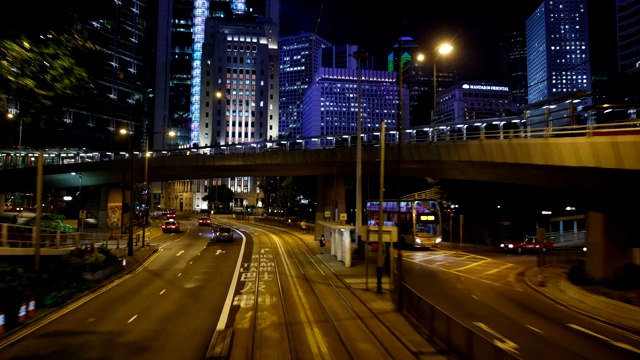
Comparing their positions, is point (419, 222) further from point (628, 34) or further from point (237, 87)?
point (237, 87)

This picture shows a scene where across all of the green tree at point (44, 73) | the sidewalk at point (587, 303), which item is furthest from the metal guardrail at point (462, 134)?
the green tree at point (44, 73)

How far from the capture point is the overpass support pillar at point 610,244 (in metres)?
22.4

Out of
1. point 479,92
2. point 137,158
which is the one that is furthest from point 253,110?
point 137,158

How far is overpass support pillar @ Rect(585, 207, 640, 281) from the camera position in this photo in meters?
22.4

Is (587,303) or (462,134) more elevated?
(462,134)

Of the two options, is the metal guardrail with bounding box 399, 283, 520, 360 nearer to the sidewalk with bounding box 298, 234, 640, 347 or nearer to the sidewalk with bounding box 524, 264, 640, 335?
the sidewalk with bounding box 298, 234, 640, 347

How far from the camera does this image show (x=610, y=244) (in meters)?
22.5

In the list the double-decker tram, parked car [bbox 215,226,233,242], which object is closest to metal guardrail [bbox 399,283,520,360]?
the double-decker tram

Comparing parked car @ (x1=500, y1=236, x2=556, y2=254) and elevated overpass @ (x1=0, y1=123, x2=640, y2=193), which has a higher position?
elevated overpass @ (x1=0, y1=123, x2=640, y2=193)

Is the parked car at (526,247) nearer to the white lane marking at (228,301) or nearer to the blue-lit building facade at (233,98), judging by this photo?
the white lane marking at (228,301)

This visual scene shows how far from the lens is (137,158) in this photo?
52.6 metres

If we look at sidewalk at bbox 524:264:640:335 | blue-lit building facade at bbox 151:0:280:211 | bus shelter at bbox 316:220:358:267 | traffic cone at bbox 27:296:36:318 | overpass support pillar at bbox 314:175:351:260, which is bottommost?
sidewalk at bbox 524:264:640:335

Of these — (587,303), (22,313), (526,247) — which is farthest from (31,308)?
(526,247)

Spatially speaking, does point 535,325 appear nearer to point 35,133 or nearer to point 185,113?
point 35,133
